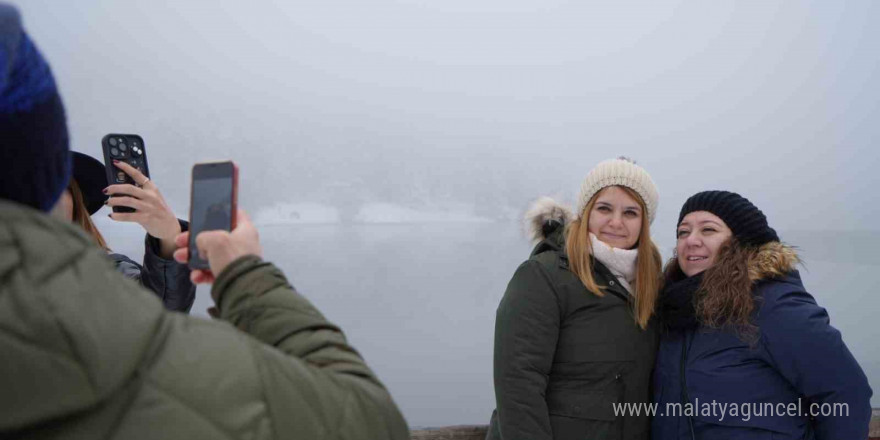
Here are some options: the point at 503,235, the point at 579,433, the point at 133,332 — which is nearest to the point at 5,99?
the point at 133,332

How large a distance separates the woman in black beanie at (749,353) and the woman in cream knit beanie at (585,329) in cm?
9

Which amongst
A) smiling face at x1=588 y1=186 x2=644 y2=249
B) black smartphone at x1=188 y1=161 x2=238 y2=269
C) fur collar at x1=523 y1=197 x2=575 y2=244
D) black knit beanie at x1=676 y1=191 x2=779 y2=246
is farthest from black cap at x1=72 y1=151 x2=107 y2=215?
black knit beanie at x1=676 y1=191 x2=779 y2=246

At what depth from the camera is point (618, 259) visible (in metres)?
1.62

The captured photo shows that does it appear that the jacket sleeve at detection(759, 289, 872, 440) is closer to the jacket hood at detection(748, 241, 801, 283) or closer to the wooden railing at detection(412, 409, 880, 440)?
the jacket hood at detection(748, 241, 801, 283)

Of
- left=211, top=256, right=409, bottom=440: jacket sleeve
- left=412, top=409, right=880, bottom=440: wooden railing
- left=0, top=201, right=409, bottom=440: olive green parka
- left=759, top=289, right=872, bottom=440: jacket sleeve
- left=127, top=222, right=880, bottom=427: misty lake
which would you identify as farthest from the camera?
left=127, top=222, right=880, bottom=427: misty lake

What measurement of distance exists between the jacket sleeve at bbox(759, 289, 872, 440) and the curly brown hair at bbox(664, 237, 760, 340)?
0.21ft

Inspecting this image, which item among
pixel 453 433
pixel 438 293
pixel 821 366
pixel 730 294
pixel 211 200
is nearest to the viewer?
pixel 211 200

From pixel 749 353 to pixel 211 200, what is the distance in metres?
1.37

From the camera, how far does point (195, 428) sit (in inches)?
16.5

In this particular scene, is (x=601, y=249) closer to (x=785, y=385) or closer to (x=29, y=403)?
(x=785, y=385)

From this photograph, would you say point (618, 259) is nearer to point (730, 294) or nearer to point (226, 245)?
point (730, 294)

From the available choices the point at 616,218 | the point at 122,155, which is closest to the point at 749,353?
the point at 616,218

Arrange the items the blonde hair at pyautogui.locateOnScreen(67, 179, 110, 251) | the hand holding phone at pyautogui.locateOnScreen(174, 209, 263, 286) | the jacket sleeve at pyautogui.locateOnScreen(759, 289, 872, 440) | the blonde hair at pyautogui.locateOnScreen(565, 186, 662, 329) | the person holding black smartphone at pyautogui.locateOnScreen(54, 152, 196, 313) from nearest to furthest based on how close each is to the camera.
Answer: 1. the hand holding phone at pyautogui.locateOnScreen(174, 209, 263, 286)
2. the person holding black smartphone at pyautogui.locateOnScreen(54, 152, 196, 313)
3. the blonde hair at pyautogui.locateOnScreen(67, 179, 110, 251)
4. the jacket sleeve at pyautogui.locateOnScreen(759, 289, 872, 440)
5. the blonde hair at pyautogui.locateOnScreen(565, 186, 662, 329)

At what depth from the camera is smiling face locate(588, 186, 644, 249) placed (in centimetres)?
166
